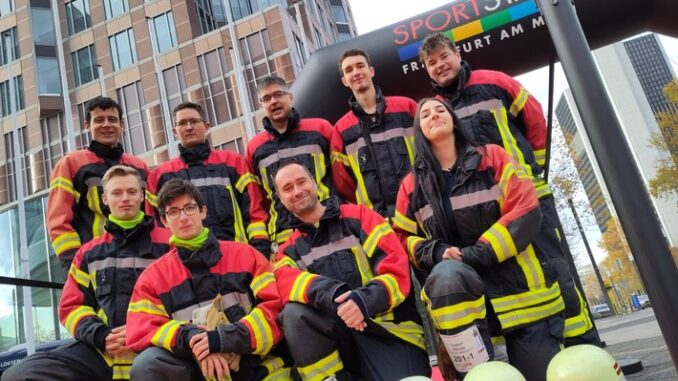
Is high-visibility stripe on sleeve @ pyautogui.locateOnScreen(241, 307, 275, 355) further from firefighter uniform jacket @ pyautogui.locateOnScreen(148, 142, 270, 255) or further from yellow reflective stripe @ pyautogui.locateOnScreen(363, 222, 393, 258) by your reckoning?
firefighter uniform jacket @ pyautogui.locateOnScreen(148, 142, 270, 255)

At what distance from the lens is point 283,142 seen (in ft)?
11.4

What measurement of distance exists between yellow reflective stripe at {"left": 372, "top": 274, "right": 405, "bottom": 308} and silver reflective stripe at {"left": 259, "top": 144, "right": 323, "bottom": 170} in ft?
4.24

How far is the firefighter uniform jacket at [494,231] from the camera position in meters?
2.24

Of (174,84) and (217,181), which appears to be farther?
(174,84)

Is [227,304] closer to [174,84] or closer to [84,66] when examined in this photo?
[174,84]

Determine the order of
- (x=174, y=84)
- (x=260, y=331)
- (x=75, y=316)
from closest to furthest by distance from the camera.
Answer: (x=260, y=331) → (x=75, y=316) → (x=174, y=84)

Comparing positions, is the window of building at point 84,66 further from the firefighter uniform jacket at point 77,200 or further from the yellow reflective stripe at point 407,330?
the yellow reflective stripe at point 407,330

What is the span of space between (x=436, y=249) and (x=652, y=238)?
43.9 inches

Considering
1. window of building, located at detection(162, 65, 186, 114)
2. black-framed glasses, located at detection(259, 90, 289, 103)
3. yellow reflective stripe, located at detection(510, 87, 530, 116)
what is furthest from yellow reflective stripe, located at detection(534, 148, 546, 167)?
window of building, located at detection(162, 65, 186, 114)

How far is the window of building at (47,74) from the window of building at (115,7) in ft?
11.8

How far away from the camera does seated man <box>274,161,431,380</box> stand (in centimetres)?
225

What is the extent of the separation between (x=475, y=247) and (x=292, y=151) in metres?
1.54

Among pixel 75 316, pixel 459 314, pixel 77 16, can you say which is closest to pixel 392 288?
pixel 459 314

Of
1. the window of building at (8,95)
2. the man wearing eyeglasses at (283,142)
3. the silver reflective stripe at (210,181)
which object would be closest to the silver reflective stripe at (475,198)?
the man wearing eyeglasses at (283,142)
